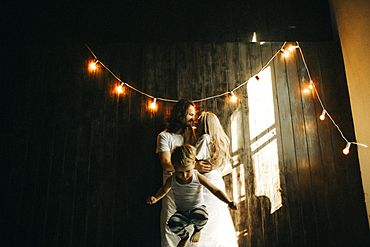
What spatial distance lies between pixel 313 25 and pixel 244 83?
4.35 ft

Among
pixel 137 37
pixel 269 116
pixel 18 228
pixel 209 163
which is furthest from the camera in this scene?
pixel 137 37

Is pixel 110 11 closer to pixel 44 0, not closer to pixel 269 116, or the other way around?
pixel 44 0

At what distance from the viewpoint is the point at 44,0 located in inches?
113

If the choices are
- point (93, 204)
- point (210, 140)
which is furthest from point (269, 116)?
point (93, 204)

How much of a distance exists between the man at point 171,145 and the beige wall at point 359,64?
6.40ft

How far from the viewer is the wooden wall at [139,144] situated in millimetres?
2311

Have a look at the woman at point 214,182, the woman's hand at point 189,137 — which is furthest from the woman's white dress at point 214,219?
the woman's hand at point 189,137

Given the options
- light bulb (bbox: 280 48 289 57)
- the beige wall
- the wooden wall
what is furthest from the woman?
the beige wall

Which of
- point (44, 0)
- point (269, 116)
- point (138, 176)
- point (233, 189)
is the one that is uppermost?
point (44, 0)

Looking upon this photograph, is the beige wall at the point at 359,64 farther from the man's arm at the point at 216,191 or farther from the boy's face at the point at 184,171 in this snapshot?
the boy's face at the point at 184,171

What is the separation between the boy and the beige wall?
6.71ft

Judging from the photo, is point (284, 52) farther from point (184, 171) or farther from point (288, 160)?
point (184, 171)

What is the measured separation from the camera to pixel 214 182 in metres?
1.79

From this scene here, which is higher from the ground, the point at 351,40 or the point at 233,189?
the point at 351,40
